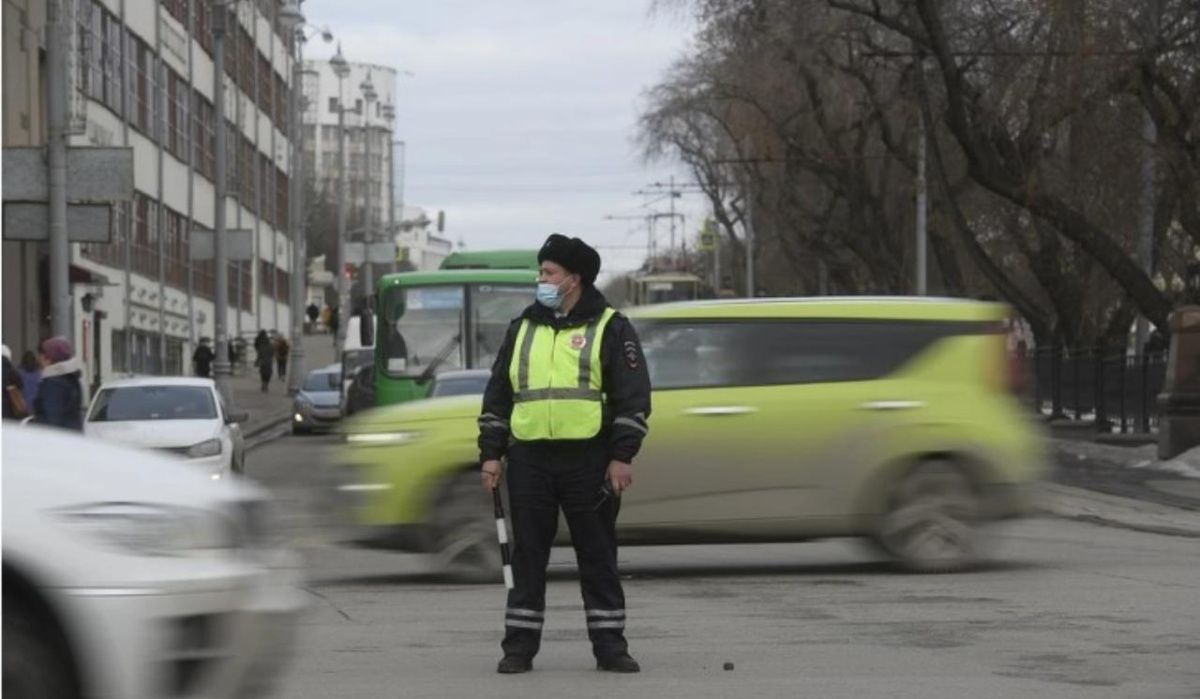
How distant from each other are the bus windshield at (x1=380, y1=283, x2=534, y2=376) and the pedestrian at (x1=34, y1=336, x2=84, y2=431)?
869cm

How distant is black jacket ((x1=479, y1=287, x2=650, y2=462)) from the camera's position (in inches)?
392

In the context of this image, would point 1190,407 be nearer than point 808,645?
No

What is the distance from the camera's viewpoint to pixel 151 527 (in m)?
6.86

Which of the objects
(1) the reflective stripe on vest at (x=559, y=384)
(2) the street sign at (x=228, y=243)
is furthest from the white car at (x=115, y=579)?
(2) the street sign at (x=228, y=243)

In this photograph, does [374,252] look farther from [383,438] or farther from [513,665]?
[513,665]

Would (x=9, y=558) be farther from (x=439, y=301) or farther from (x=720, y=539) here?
(x=439, y=301)

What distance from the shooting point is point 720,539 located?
14.9m

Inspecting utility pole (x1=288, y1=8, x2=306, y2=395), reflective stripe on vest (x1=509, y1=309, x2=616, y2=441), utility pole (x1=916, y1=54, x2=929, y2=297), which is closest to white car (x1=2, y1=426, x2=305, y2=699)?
reflective stripe on vest (x1=509, y1=309, x2=616, y2=441)

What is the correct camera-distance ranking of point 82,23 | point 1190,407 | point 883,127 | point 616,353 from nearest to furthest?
1. point 616,353
2. point 1190,407
3. point 883,127
4. point 82,23

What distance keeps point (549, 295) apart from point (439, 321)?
73.8 feet

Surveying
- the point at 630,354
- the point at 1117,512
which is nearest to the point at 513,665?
the point at 630,354

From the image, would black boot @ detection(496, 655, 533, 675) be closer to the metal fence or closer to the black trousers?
the black trousers

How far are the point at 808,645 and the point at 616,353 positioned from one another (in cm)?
206

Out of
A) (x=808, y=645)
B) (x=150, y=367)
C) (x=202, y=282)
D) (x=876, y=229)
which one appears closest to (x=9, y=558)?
(x=808, y=645)
